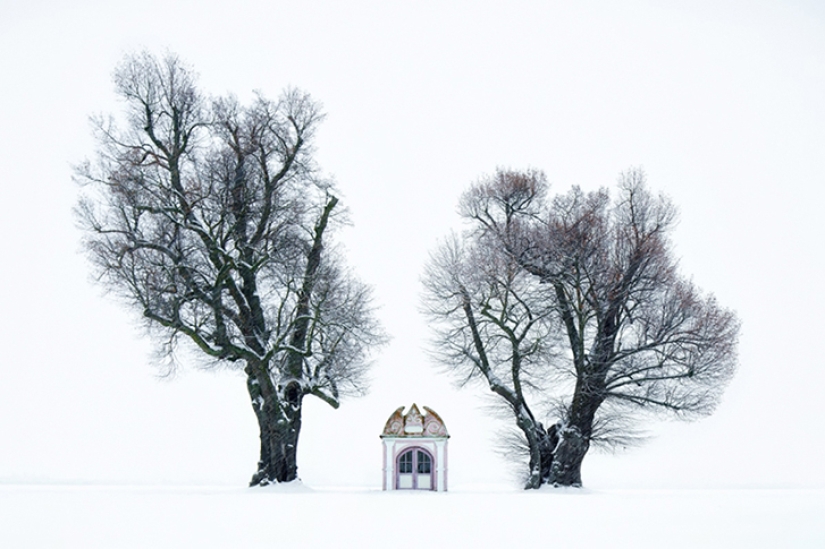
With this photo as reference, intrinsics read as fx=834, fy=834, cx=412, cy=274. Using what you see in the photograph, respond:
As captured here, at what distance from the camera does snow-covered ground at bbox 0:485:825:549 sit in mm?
13531

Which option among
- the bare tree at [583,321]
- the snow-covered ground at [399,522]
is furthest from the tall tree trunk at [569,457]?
the snow-covered ground at [399,522]

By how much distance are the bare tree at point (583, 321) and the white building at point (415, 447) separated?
10.3 feet

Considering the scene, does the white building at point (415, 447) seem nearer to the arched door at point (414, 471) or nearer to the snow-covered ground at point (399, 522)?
the arched door at point (414, 471)

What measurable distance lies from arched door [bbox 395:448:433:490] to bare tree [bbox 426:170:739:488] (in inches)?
146

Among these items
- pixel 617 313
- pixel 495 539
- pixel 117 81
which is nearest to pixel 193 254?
pixel 117 81

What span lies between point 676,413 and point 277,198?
51.3ft

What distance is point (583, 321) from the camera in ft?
92.2

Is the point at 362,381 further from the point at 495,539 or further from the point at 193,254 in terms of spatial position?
the point at 495,539

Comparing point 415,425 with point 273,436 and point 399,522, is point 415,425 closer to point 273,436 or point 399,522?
point 273,436

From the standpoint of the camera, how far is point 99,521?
16.1m

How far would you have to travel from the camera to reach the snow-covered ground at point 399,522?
13531 mm

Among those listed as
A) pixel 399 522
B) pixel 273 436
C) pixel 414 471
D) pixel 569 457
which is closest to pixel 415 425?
pixel 414 471

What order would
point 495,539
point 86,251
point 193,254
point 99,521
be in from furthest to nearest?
point 193,254, point 86,251, point 99,521, point 495,539

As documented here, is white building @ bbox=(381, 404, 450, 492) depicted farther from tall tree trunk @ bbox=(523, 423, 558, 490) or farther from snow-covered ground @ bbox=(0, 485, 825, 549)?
snow-covered ground @ bbox=(0, 485, 825, 549)
